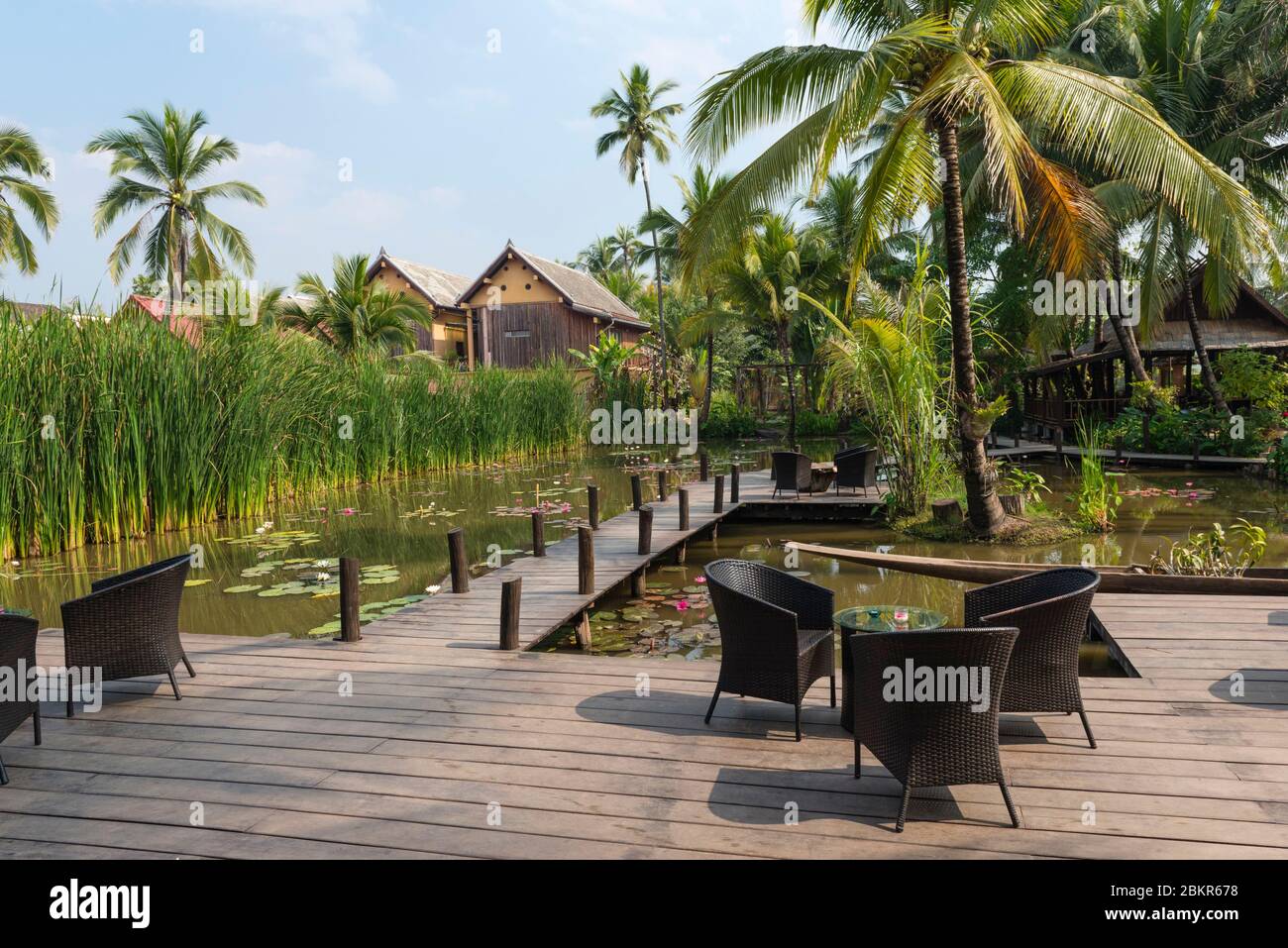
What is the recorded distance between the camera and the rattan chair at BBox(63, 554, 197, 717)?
14.1 ft

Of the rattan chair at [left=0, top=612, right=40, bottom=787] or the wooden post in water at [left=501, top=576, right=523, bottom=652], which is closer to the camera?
the rattan chair at [left=0, top=612, right=40, bottom=787]

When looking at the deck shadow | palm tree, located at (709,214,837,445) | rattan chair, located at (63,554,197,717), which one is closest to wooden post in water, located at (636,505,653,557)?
rattan chair, located at (63,554,197,717)

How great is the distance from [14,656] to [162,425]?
306 inches

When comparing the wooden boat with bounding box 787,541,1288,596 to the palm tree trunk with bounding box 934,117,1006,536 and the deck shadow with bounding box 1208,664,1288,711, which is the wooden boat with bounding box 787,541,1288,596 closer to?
the deck shadow with bounding box 1208,664,1288,711

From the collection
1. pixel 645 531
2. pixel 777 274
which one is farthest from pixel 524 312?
pixel 645 531

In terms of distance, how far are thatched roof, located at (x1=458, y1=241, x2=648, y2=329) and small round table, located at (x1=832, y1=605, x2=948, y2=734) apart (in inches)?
1165

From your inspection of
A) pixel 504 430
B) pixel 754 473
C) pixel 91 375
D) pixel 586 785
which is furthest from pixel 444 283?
pixel 586 785

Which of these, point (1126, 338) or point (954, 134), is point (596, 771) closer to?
point (954, 134)

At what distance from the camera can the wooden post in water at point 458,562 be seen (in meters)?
7.15

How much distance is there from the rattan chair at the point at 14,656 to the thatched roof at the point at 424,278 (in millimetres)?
32033

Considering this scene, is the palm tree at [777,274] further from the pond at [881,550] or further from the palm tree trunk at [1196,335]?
the pond at [881,550]

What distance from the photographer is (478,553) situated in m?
10.3
